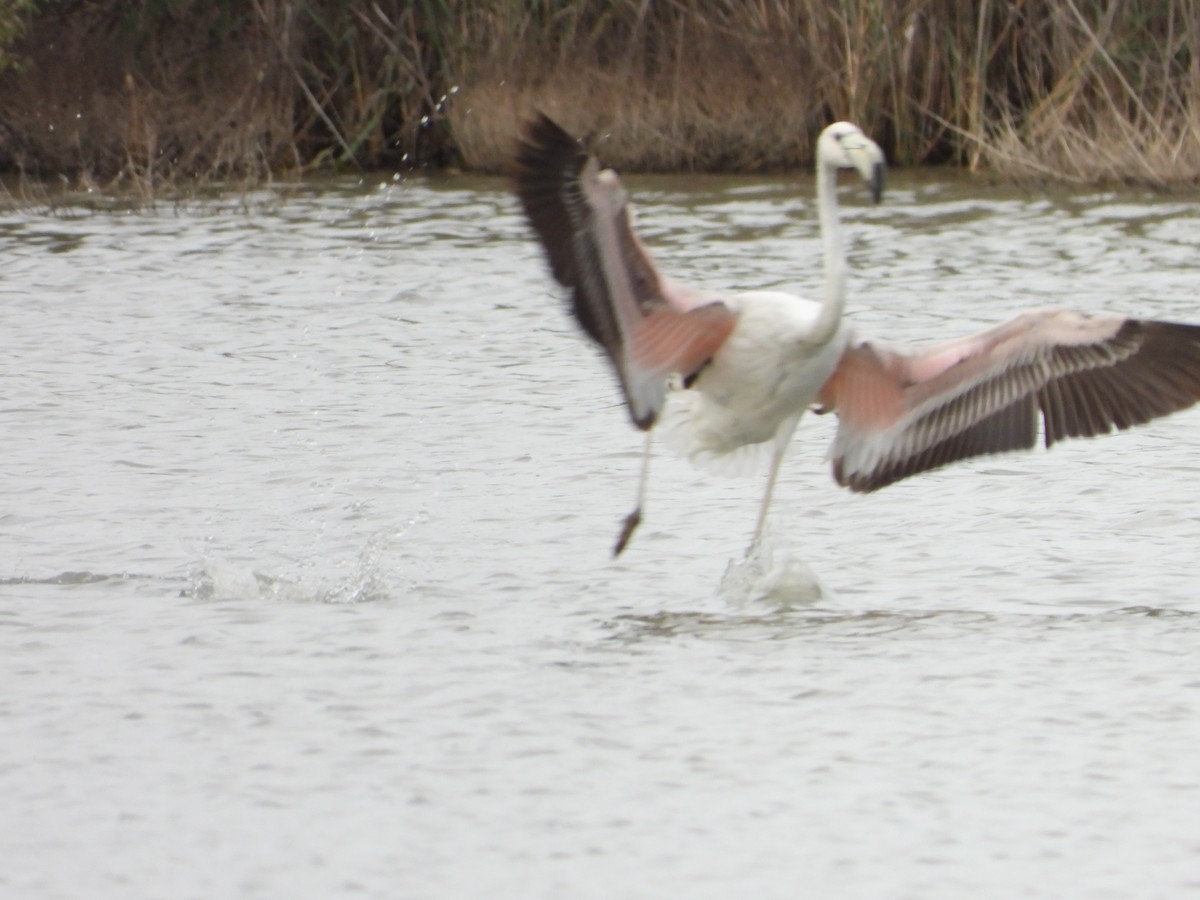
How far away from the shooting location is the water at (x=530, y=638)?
15.5 ft

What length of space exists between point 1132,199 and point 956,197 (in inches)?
46.4

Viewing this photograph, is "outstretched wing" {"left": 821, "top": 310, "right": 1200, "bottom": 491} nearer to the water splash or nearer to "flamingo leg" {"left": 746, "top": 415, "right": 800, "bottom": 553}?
"flamingo leg" {"left": 746, "top": 415, "right": 800, "bottom": 553}

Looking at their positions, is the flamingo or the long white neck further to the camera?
the long white neck


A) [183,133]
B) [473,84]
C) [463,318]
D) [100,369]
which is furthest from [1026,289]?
[183,133]

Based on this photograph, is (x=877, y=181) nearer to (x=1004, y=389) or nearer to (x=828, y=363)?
(x=828, y=363)

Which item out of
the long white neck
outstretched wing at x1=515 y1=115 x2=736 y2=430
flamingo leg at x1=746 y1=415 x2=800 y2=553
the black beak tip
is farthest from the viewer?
flamingo leg at x1=746 y1=415 x2=800 y2=553

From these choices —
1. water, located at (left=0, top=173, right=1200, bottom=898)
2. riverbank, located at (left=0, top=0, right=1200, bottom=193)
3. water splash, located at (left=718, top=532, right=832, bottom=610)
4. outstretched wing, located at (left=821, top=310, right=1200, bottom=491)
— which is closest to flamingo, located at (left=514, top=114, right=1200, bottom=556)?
outstretched wing, located at (left=821, top=310, right=1200, bottom=491)

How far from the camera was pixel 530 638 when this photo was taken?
6.39m

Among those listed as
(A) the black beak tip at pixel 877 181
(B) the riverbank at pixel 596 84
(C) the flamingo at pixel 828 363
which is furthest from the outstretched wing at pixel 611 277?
(B) the riverbank at pixel 596 84

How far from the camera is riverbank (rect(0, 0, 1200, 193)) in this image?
1578 cm

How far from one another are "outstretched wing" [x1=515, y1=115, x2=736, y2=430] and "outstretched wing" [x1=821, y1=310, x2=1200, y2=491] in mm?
650

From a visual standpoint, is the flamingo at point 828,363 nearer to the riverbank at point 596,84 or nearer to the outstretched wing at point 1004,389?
the outstretched wing at point 1004,389

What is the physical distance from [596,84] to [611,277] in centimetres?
1049

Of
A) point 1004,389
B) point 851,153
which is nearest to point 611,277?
point 851,153
